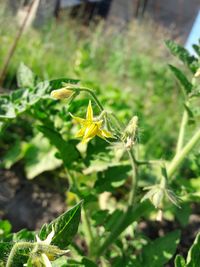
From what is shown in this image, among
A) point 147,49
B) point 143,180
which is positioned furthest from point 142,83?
point 143,180

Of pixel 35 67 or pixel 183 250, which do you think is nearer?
pixel 183 250

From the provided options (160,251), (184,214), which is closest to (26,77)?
(160,251)

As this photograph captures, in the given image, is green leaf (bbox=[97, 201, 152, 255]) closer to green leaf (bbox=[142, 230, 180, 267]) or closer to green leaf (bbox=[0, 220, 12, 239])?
green leaf (bbox=[142, 230, 180, 267])

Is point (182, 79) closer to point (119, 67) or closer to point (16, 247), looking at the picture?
point (16, 247)

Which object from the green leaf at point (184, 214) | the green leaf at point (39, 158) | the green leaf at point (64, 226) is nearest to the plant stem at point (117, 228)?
the green leaf at point (64, 226)

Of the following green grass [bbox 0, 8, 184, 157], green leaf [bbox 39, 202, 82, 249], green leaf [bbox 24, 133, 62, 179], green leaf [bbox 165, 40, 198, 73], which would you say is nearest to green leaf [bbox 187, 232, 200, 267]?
green leaf [bbox 39, 202, 82, 249]

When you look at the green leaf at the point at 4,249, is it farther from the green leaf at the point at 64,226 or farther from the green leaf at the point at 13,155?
the green leaf at the point at 13,155

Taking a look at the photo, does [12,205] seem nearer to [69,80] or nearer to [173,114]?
[69,80]
